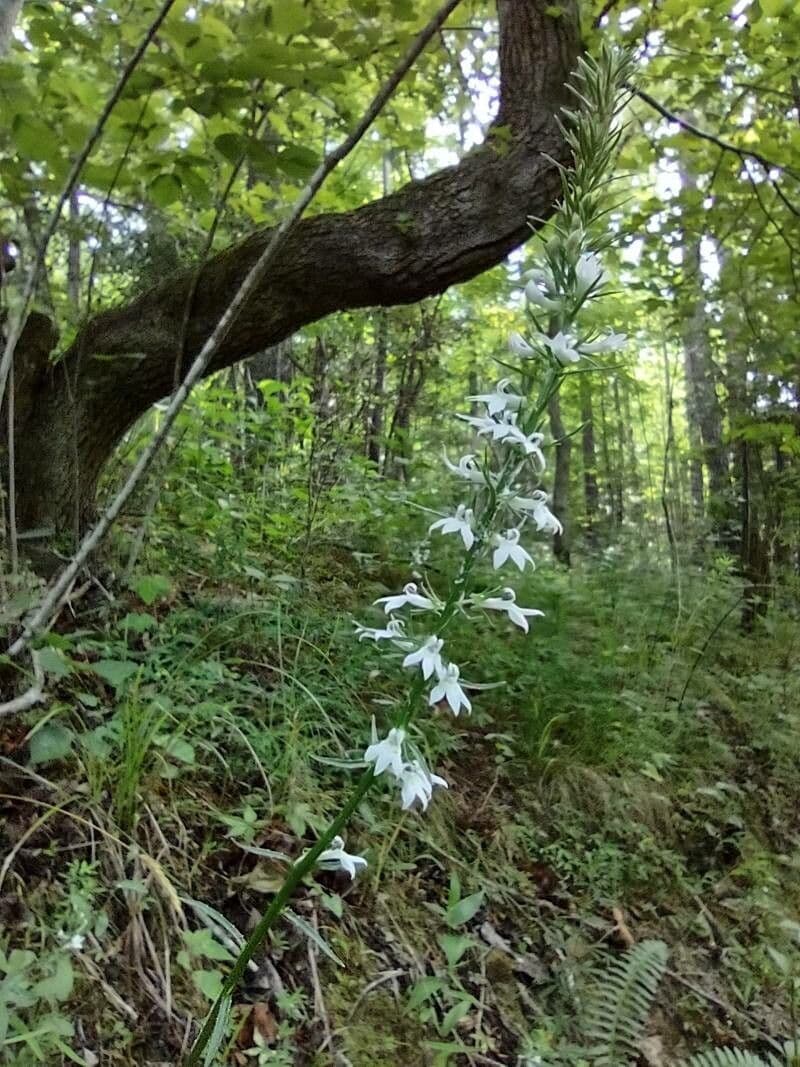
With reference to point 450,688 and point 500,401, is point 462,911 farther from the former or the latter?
point 500,401

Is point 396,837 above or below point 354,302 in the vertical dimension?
below

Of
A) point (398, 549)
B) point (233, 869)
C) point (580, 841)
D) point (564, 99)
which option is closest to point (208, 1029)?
point (233, 869)

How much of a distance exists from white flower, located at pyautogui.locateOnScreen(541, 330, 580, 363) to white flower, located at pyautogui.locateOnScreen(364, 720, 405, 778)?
2.17 feet

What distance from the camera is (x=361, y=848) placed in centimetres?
252

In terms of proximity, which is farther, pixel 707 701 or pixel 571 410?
pixel 571 410

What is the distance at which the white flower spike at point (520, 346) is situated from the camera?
4.41ft

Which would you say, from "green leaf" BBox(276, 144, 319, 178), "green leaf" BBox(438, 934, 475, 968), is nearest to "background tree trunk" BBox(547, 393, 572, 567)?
"green leaf" BBox(438, 934, 475, 968)

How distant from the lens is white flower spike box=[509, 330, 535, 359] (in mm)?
1343

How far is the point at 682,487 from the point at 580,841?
674 cm

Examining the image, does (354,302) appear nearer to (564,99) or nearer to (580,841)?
(564,99)

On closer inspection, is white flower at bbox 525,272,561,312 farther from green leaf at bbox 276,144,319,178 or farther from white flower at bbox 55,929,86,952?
white flower at bbox 55,929,86,952

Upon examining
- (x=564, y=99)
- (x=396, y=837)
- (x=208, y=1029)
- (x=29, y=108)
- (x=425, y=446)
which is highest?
(x=564, y=99)

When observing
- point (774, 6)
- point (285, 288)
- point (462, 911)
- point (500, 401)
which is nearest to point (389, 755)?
point (500, 401)

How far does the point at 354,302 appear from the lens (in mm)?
3289
